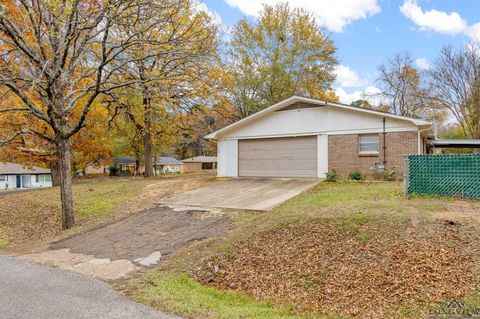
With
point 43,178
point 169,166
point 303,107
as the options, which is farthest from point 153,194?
point 169,166

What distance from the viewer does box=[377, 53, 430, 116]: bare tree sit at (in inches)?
1286

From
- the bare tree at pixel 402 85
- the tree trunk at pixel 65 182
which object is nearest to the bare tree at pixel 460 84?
the bare tree at pixel 402 85

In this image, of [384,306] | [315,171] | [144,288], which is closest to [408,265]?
[384,306]

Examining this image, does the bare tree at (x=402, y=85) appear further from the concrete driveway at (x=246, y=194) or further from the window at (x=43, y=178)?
the window at (x=43, y=178)

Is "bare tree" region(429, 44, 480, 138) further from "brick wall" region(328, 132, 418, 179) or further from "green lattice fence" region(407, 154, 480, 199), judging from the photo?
"green lattice fence" region(407, 154, 480, 199)

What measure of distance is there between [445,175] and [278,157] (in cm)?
906

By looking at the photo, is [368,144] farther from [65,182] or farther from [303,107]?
[65,182]

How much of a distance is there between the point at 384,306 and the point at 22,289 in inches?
215

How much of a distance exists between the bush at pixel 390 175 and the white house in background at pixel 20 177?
4381 centimetres

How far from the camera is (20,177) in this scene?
4631 centimetres

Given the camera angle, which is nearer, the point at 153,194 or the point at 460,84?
the point at 153,194

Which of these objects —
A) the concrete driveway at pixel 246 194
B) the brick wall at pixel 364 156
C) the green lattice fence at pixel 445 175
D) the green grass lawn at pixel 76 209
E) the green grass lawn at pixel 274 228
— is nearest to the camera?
the green grass lawn at pixel 274 228

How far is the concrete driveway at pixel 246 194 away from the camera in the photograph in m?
11.4

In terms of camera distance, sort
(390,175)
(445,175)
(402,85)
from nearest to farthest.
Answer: (445,175)
(390,175)
(402,85)
